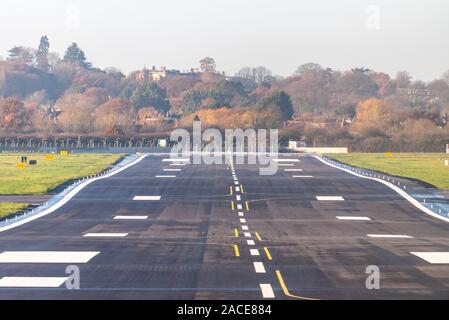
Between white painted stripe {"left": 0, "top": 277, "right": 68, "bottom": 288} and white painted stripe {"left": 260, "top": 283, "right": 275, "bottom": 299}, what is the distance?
5.53 m

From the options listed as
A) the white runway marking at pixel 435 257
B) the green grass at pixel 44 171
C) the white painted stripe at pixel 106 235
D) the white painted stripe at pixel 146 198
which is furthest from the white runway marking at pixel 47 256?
the green grass at pixel 44 171

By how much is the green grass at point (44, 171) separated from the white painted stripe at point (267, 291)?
44.3 m

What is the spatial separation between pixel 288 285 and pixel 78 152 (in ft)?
377

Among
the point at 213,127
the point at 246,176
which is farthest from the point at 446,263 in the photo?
the point at 213,127

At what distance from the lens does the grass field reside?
84.4 metres

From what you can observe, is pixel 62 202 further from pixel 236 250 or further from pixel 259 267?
pixel 259 267

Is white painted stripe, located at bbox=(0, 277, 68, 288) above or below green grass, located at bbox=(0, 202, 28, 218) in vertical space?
above

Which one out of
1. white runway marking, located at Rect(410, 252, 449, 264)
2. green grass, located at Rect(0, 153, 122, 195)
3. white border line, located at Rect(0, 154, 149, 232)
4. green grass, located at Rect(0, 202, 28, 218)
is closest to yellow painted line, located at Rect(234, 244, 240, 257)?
white runway marking, located at Rect(410, 252, 449, 264)

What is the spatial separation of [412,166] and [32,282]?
277ft

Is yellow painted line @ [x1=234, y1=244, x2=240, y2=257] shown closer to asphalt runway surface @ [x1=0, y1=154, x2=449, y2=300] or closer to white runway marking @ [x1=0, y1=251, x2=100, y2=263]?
asphalt runway surface @ [x1=0, y1=154, x2=449, y2=300]

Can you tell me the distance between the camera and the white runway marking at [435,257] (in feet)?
100

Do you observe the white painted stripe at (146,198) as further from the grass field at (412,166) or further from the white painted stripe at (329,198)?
the grass field at (412,166)

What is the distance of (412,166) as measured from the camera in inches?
4141
